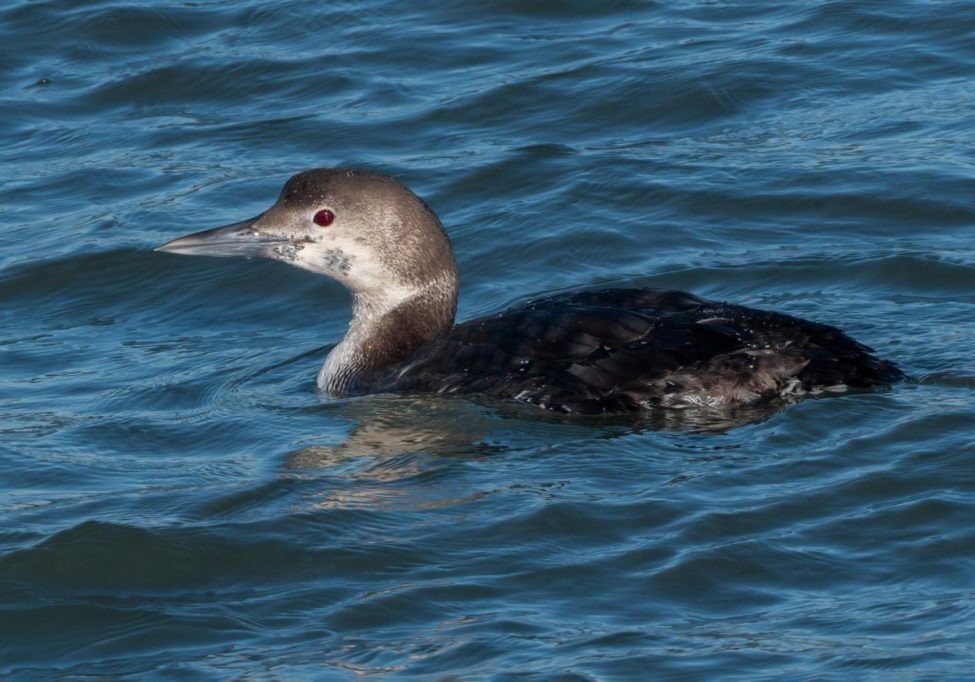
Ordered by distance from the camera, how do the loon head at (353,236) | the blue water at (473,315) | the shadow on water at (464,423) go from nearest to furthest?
1. the blue water at (473,315)
2. the shadow on water at (464,423)
3. the loon head at (353,236)

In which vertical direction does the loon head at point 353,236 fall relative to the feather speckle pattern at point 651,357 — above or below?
above

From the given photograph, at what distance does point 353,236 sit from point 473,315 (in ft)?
3.62

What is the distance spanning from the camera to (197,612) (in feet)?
19.5

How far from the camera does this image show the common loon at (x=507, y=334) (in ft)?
23.9

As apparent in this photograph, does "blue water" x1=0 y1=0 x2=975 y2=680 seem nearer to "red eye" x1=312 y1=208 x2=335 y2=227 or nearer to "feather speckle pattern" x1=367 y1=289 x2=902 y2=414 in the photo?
"feather speckle pattern" x1=367 y1=289 x2=902 y2=414

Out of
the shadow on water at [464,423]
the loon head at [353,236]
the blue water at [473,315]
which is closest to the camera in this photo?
the blue water at [473,315]

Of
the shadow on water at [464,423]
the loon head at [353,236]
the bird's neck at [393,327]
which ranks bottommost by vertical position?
the shadow on water at [464,423]

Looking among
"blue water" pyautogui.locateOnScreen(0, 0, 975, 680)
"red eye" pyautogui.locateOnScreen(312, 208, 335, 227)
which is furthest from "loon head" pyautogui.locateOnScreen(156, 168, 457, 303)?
"blue water" pyautogui.locateOnScreen(0, 0, 975, 680)

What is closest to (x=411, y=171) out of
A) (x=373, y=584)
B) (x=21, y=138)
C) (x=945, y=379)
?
(x=21, y=138)

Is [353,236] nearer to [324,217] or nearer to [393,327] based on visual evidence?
[324,217]

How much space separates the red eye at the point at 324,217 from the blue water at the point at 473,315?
759 millimetres

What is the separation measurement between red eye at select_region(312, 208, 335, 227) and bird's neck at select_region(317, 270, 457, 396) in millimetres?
384

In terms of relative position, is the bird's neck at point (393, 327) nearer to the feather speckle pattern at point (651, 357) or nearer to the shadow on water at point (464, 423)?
the shadow on water at point (464, 423)

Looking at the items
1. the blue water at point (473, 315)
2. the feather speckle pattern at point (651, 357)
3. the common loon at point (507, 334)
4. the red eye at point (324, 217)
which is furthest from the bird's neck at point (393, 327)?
the feather speckle pattern at point (651, 357)
